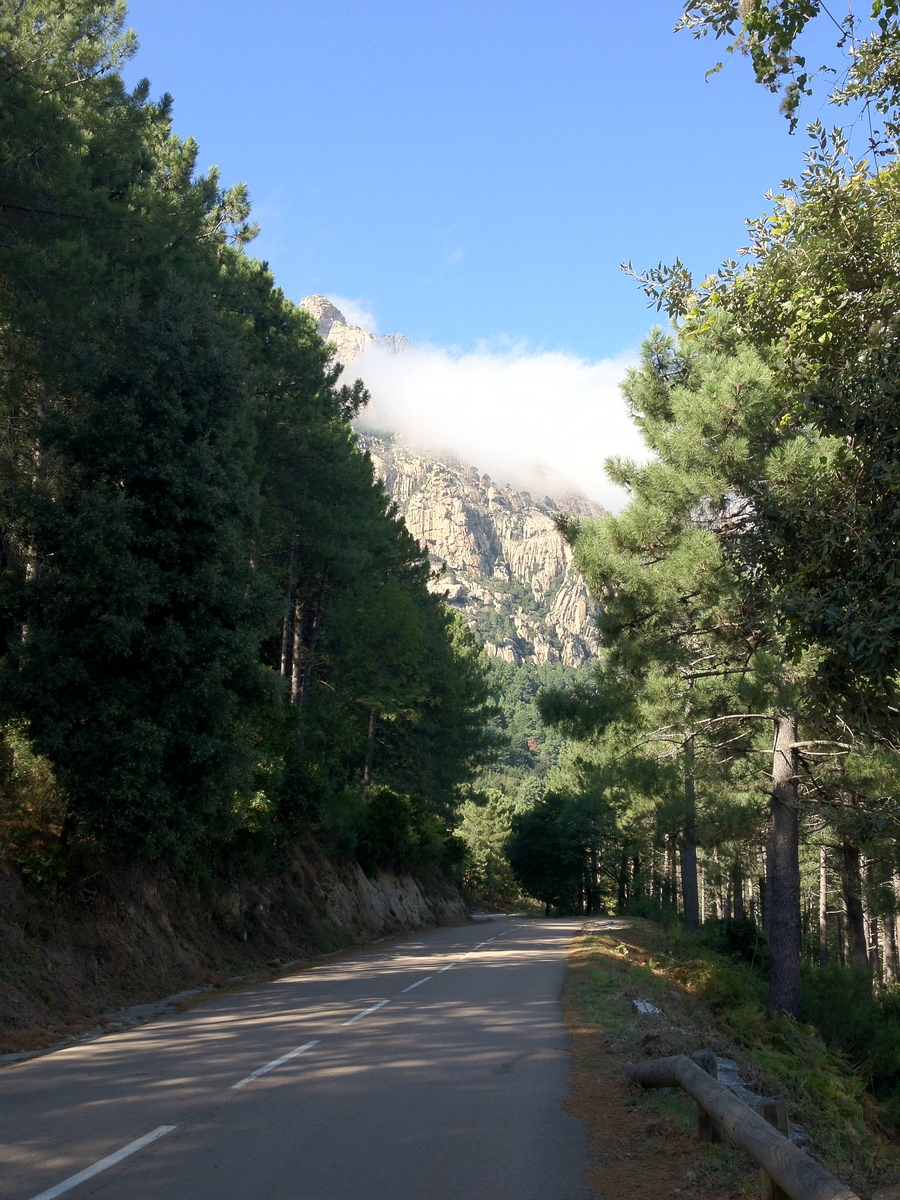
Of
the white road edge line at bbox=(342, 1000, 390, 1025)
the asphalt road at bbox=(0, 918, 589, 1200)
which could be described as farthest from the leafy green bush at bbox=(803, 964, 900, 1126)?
the white road edge line at bbox=(342, 1000, 390, 1025)

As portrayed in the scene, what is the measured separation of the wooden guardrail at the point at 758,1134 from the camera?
13.6 ft

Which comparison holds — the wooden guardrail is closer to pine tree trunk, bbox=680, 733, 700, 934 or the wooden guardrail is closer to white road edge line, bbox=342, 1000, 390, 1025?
white road edge line, bbox=342, 1000, 390, 1025

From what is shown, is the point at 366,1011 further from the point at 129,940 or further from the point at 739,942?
the point at 739,942

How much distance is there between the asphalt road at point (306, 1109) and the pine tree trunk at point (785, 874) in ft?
15.7

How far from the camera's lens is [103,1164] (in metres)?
5.89

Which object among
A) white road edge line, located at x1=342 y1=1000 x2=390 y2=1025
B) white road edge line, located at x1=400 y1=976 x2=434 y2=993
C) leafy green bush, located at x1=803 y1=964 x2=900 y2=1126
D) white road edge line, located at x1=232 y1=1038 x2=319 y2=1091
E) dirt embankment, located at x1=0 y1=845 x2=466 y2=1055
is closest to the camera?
white road edge line, located at x1=232 y1=1038 x2=319 y2=1091

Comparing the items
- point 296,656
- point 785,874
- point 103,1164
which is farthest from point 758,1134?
point 296,656

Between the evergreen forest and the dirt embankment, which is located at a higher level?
the evergreen forest

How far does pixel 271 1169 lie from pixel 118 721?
9666 millimetres

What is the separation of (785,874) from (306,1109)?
1105cm

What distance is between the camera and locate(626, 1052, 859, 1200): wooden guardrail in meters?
4.16

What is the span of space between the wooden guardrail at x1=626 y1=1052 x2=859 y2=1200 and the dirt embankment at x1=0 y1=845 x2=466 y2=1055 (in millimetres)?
7775

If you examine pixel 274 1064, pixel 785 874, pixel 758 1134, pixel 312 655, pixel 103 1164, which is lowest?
pixel 274 1064

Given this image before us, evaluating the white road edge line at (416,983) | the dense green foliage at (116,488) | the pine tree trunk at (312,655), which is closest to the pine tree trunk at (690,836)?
the white road edge line at (416,983)
